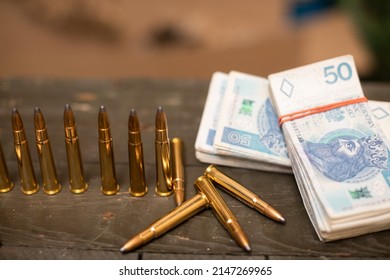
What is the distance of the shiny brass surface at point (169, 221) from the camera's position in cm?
92

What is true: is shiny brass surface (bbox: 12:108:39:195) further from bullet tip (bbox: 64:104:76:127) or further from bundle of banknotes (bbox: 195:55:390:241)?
bundle of banknotes (bbox: 195:55:390:241)

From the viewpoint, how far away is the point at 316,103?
3.67ft

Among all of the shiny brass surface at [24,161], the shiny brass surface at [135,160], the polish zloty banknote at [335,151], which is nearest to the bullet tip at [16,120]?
the shiny brass surface at [24,161]

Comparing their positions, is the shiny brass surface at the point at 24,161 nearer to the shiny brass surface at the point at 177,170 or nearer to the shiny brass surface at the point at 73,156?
the shiny brass surface at the point at 73,156

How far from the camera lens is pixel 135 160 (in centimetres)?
104

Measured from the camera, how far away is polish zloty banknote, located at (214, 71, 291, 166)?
1.11 m

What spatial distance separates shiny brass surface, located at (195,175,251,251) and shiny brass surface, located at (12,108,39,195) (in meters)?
0.37

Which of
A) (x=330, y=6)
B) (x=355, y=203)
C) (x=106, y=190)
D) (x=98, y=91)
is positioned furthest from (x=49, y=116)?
(x=330, y=6)

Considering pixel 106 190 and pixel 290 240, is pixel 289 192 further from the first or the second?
pixel 106 190

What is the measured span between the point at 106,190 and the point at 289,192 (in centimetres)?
40

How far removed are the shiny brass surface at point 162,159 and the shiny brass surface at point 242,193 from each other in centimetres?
9

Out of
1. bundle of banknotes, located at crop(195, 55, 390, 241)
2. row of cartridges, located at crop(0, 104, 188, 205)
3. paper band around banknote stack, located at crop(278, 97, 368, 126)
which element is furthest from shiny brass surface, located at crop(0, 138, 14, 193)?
paper band around banknote stack, located at crop(278, 97, 368, 126)
